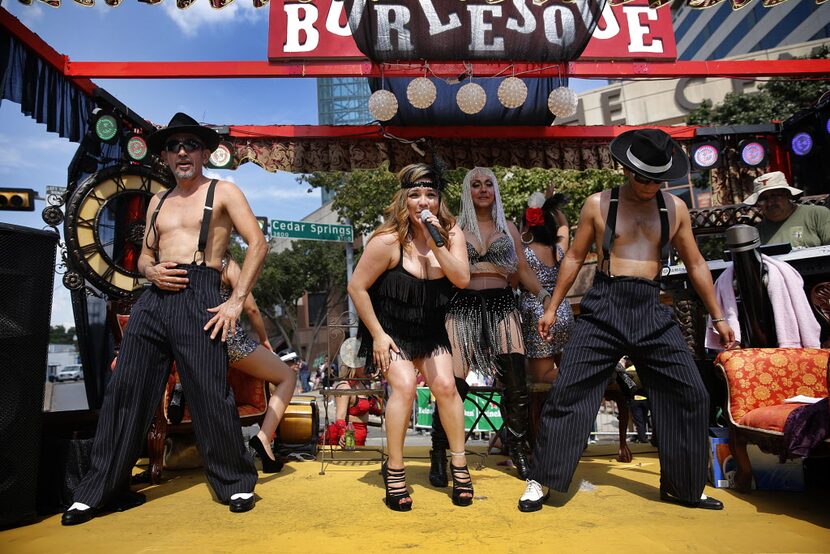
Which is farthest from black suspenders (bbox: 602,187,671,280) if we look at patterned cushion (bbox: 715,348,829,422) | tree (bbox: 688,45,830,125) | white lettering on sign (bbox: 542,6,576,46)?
tree (bbox: 688,45,830,125)

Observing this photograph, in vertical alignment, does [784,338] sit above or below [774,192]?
below

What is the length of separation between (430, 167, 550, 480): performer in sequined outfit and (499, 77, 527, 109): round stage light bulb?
2.70 meters

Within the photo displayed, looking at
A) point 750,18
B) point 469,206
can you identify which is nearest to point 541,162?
point 469,206

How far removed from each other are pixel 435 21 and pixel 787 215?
12.9 ft

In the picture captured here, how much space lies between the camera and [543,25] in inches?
245

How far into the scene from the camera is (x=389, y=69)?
7027 millimetres

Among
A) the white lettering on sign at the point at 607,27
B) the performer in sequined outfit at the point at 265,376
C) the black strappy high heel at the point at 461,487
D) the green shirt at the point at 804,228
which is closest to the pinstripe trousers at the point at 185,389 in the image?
the performer in sequined outfit at the point at 265,376

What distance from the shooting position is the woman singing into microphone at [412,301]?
129 inches

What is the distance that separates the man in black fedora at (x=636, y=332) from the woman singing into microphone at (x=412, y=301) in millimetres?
587

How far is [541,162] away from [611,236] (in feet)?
17.1

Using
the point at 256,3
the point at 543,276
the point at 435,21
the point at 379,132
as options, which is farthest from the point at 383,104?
the point at 543,276

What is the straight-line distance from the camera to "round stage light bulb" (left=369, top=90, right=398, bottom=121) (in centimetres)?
690

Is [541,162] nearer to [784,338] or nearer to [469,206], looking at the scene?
[469,206]

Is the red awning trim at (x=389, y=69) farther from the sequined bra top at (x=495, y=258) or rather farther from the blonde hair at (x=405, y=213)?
the blonde hair at (x=405, y=213)
